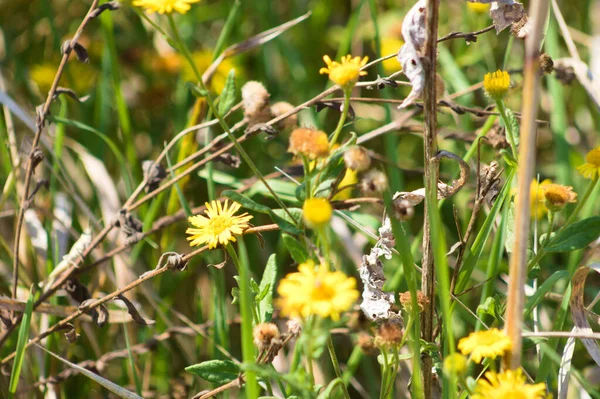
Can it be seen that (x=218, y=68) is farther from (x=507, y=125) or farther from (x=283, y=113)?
(x=507, y=125)

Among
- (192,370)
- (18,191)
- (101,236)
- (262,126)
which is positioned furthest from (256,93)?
(18,191)

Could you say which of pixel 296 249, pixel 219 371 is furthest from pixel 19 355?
pixel 296 249

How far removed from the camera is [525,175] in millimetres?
658

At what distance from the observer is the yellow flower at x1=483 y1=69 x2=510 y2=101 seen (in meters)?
0.84

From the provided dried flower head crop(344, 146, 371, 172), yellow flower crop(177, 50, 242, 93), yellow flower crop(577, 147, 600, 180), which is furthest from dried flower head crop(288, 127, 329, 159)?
yellow flower crop(177, 50, 242, 93)

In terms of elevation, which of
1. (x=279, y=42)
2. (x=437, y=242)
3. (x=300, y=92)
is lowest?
(x=437, y=242)

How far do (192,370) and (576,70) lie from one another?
2.86 ft

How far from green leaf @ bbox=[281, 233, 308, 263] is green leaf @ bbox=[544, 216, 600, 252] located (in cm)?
30

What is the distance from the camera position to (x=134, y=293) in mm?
1321

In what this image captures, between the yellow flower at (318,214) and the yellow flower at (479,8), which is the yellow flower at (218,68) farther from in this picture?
the yellow flower at (318,214)

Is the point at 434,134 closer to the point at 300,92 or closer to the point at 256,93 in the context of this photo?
the point at 256,93

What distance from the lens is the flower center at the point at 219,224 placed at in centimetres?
84

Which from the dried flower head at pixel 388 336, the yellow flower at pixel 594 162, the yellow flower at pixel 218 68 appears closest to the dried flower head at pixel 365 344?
the dried flower head at pixel 388 336

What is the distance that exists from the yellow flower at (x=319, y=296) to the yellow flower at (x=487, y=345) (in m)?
0.14
